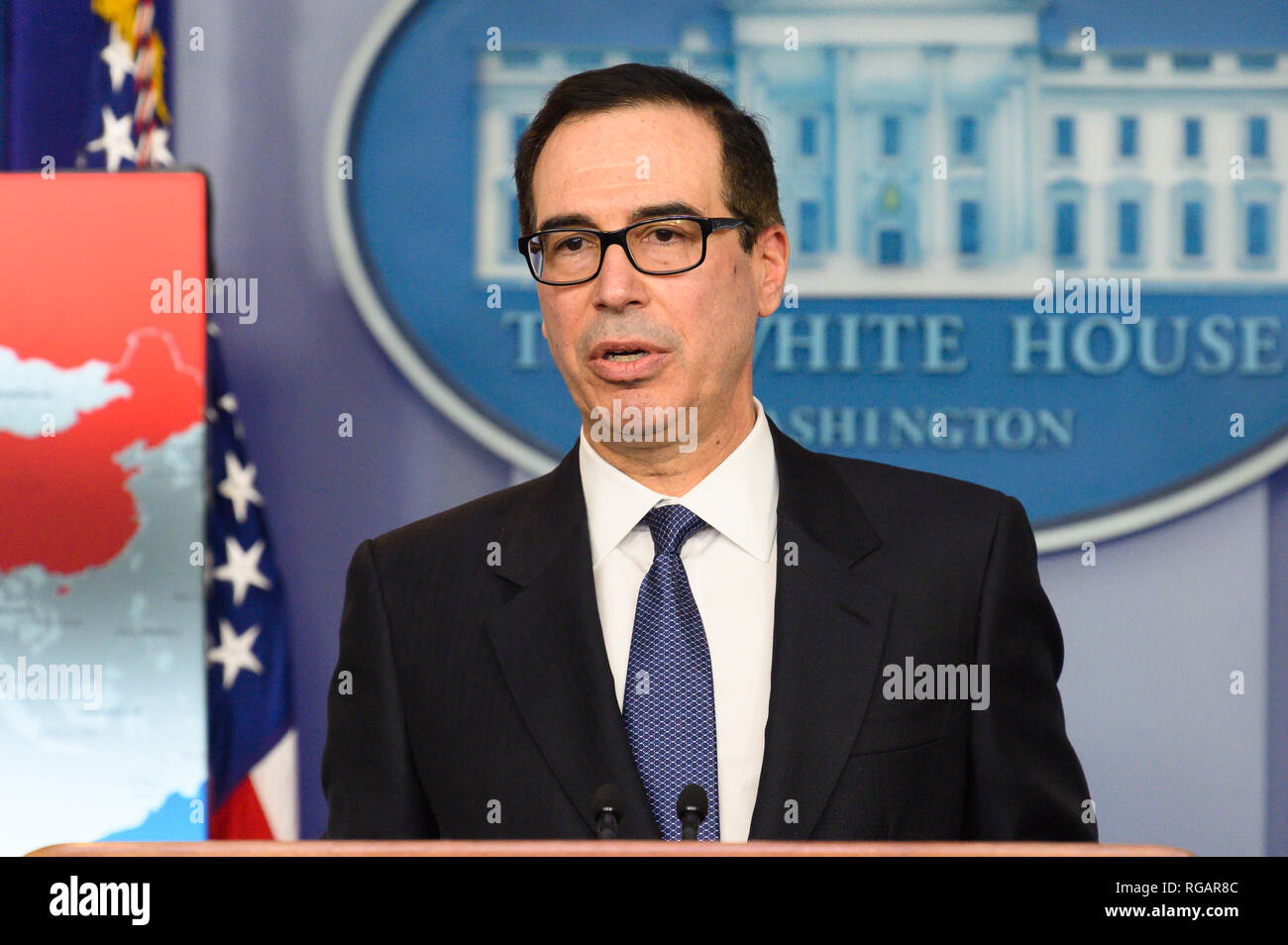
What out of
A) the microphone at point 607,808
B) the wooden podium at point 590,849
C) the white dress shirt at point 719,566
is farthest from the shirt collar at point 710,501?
the wooden podium at point 590,849

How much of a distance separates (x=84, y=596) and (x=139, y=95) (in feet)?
3.65

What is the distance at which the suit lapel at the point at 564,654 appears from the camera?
154 cm

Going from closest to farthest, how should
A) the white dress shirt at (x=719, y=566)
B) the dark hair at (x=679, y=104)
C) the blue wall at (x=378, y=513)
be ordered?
1. the white dress shirt at (x=719, y=566)
2. the dark hair at (x=679, y=104)
3. the blue wall at (x=378, y=513)

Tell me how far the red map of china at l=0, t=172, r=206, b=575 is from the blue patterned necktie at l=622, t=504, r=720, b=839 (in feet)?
4.64

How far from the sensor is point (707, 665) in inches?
63.6

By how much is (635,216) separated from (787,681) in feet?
1.94

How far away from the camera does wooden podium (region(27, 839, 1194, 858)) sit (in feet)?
2.58

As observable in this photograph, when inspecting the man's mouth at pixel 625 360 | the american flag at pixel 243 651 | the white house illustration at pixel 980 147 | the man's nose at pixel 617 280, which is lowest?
the american flag at pixel 243 651

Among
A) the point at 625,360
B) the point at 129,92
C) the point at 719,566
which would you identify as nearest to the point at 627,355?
the point at 625,360

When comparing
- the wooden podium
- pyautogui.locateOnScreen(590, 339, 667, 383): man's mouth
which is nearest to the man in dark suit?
pyautogui.locateOnScreen(590, 339, 667, 383): man's mouth

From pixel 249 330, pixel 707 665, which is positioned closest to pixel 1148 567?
pixel 707 665

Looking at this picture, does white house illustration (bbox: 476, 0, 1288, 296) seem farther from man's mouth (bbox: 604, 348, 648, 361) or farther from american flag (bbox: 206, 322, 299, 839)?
man's mouth (bbox: 604, 348, 648, 361)

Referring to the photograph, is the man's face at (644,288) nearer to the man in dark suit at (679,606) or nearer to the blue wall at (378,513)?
the man in dark suit at (679,606)

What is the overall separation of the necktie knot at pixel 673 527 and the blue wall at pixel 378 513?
1406 mm
